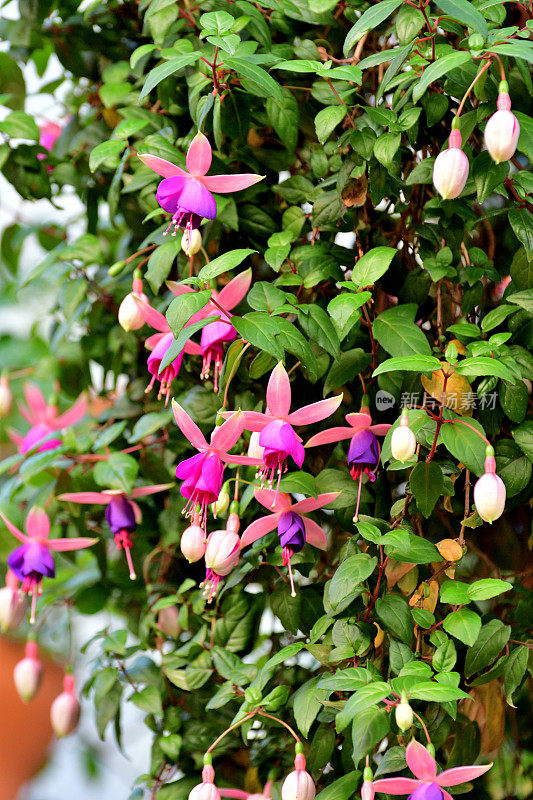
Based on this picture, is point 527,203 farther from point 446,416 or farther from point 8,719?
point 8,719

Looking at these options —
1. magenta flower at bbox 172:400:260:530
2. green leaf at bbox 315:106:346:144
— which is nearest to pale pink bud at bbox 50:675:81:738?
magenta flower at bbox 172:400:260:530

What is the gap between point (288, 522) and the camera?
0.82 m

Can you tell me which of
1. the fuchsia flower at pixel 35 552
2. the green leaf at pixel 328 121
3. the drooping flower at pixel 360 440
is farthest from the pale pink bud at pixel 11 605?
the green leaf at pixel 328 121

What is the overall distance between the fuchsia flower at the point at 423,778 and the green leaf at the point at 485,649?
0.34ft

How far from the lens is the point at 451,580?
0.83 metres

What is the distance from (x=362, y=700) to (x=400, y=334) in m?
0.36

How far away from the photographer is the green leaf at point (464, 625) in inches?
30.1

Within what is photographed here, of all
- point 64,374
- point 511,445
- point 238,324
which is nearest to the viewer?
point 238,324

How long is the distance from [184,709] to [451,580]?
1.48 feet

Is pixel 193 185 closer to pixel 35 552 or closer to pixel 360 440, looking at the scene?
pixel 360 440

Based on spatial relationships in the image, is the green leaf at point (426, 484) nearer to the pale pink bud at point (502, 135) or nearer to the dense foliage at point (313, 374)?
the dense foliage at point (313, 374)

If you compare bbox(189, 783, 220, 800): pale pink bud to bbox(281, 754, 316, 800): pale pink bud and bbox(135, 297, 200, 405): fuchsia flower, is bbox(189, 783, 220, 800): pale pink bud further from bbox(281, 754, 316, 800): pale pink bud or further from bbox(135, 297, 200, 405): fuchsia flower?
bbox(135, 297, 200, 405): fuchsia flower

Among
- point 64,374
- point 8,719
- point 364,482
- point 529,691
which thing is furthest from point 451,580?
point 8,719

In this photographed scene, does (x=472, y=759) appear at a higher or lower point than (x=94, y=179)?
lower
